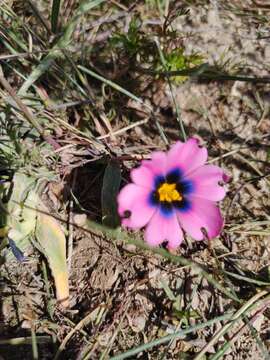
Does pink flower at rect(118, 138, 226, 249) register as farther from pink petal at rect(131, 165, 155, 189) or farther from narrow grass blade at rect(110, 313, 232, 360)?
narrow grass blade at rect(110, 313, 232, 360)

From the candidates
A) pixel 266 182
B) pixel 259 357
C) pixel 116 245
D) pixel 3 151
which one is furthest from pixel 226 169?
pixel 3 151

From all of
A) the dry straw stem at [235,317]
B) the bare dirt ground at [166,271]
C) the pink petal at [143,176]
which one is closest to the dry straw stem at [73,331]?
the bare dirt ground at [166,271]

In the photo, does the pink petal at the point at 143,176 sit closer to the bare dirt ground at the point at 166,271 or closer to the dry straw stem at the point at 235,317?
the bare dirt ground at the point at 166,271

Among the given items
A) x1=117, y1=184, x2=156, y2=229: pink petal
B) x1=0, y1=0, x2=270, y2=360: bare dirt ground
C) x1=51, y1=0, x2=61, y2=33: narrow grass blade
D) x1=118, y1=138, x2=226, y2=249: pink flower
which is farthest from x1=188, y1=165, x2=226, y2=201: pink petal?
x1=51, y1=0, x2=61, y2=33: narrow grass blade

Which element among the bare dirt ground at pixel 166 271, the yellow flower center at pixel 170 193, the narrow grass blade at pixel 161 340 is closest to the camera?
the narrow grass blade at pixel 161 340

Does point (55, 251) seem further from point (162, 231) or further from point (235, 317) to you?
point (235, 317)
